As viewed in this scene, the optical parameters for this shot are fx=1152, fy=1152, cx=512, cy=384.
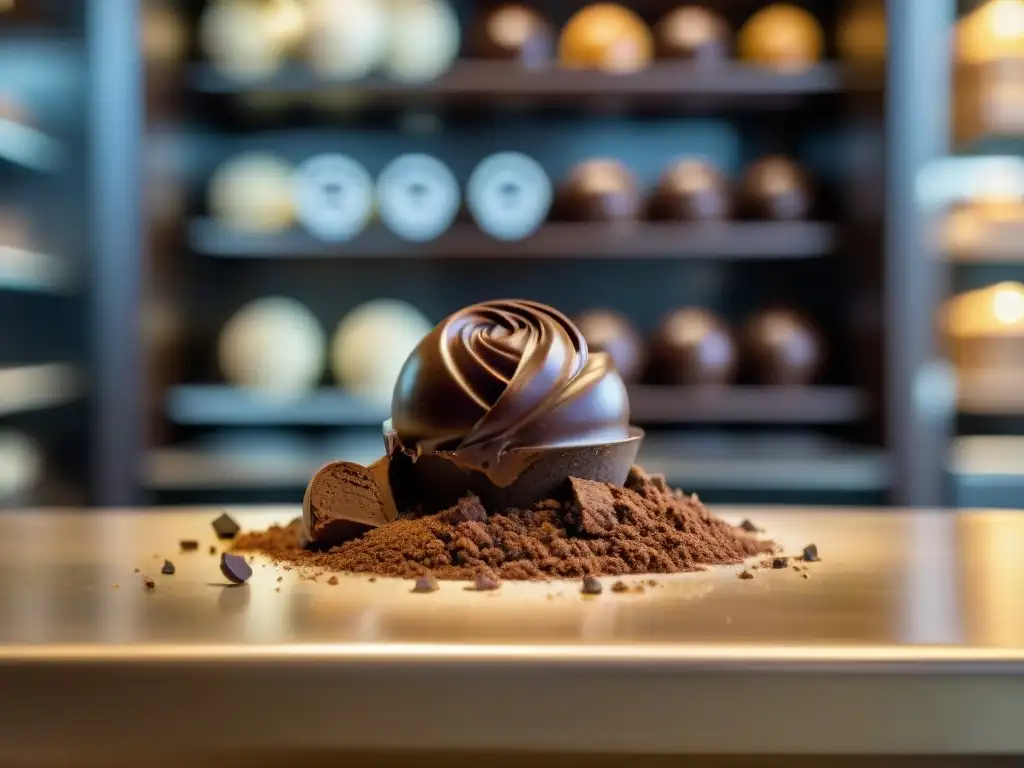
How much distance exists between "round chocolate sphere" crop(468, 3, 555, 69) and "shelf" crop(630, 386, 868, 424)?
0.89 meters

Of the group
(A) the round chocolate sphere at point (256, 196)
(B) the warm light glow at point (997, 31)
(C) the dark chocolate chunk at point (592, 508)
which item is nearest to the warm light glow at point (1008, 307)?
(B) the warm light glow at point (997, 31)

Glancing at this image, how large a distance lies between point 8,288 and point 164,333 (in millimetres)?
405

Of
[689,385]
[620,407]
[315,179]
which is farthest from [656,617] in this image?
[315,179]

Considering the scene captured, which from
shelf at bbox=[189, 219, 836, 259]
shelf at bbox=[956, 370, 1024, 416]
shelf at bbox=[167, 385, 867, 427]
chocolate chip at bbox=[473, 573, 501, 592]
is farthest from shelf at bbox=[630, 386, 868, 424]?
chocolate chip at bbox=[473, 573, 501, 592]

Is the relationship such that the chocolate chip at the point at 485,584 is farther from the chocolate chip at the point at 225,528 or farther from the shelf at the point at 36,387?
the shelf at the point at 36,387

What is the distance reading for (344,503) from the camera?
1.10 metres

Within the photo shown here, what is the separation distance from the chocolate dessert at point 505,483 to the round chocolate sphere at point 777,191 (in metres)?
1.92

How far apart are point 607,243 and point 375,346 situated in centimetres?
64

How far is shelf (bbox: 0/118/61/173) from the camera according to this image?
8.59 ft

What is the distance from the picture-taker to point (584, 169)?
9.55 feet

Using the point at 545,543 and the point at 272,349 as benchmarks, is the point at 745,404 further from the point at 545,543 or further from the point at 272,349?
the point at 545,543

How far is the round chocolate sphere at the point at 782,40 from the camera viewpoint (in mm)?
2943

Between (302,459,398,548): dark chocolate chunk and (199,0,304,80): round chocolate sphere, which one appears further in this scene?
(199,0,304,80): round chocolate sphere

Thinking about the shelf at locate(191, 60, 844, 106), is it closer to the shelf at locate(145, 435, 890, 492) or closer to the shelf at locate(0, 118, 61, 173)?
the shelf at locate(0, 118, 61, 173)
